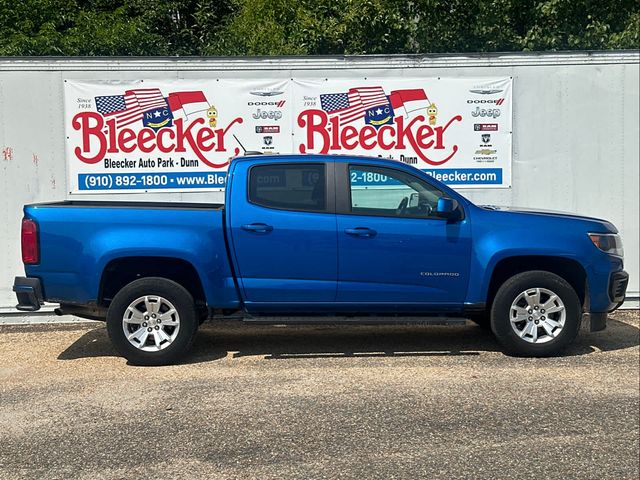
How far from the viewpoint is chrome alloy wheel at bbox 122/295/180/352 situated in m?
6.82

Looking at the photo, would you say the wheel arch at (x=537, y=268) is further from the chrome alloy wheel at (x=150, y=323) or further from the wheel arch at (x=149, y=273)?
the chrome alloy wheel at (x=150, y=323)

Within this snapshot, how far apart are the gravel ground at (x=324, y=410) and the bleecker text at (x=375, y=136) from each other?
2.34 m

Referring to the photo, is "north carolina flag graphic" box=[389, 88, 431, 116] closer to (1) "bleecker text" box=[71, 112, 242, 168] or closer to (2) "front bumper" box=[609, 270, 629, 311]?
(1) "bleecker text" box=[71, 112, 242, 168]

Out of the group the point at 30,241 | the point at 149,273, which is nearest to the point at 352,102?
the point at 149,273

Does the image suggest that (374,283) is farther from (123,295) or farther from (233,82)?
(233,82)

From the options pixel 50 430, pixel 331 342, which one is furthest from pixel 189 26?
pixel 50 430

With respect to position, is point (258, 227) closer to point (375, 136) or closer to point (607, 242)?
point (375, 136)

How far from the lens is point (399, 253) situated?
22.6 feet

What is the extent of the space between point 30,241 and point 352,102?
13.3 feet

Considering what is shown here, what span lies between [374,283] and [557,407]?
1997mm

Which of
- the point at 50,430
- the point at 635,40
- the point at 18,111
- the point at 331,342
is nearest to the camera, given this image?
the point at 50,430

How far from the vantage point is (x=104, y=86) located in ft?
29.1

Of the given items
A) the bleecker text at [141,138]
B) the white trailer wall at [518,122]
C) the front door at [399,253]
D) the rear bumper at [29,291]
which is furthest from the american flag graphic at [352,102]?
the rear bumper at [29,291]

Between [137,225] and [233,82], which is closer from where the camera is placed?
[137,225]
